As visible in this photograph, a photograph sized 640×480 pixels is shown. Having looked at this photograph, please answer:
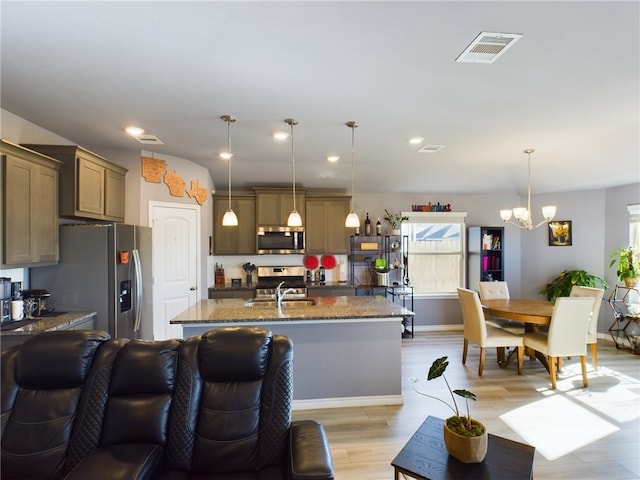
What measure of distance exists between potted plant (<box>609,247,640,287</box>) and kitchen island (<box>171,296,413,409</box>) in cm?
399

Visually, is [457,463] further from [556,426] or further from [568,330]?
[568,330]

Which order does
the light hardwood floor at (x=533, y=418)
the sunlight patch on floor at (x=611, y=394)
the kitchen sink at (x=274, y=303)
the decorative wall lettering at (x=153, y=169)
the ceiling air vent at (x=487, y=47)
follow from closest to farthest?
1. the ceiling air vent at (x=487, y=47)
2. the light hardwood floor at (x=533, y=418)
3. the sunlight patch on floor at (x=611, y=394)
4. the kitchen sink at (x=274, y=303)
5. the decorative wall lettering at (x=153, y=169)

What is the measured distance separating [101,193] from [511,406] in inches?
185

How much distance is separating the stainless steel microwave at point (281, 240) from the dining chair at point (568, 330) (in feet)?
11.3

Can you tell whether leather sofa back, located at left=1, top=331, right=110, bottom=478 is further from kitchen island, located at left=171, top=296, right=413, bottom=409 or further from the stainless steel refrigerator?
the stainless steel refrigerator

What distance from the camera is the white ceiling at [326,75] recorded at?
172 centimetres

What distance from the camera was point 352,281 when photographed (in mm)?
5770

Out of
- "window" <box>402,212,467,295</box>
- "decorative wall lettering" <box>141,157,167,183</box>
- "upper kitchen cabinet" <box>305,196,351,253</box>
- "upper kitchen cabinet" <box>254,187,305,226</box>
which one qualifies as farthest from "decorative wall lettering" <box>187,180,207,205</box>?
"window" <box>402,212,467,295</box>

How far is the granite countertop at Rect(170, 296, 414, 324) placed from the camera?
2.93 metres

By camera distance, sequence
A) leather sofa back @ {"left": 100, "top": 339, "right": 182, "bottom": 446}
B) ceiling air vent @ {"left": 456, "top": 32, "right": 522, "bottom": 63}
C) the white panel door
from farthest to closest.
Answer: the white panel door, ceiling air vent @ {"left": 456, "top": 32, "right": 522, "bottom": 63}, leather sofa back @ {"left": 100, "top": 339, "right": 182, "bottom": 446}

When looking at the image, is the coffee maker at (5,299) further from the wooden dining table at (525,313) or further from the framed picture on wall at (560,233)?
the framed picture on wall at (560,233)

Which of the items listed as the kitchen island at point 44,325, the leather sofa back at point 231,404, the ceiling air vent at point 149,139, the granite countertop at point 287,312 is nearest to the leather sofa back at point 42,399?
the leather sofa back at point 231,404

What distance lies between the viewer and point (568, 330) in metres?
3.65

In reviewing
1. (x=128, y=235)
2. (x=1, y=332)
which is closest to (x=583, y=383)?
(x=128, y=235)
